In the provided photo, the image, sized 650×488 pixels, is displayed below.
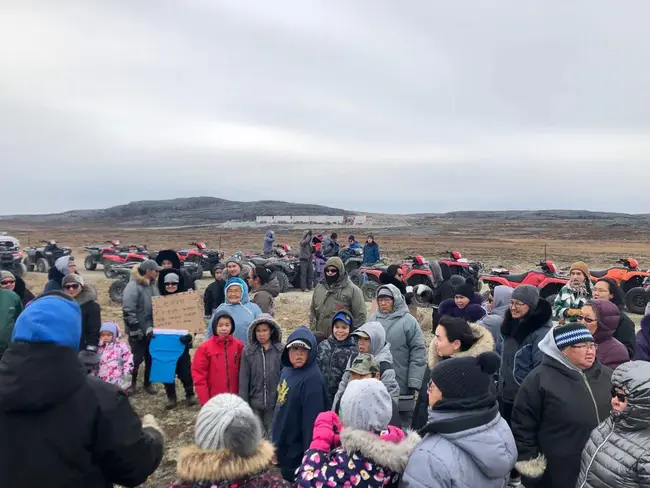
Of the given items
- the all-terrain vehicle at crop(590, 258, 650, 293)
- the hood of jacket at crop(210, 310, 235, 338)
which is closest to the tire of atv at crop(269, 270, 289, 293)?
the all-terrain vehicle at crop(590, 258, 650, 293)

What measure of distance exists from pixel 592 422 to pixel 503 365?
4.08 feet

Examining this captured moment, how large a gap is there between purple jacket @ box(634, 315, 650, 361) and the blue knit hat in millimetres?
3843

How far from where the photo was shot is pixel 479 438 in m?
1.88

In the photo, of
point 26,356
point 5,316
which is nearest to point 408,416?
point 26,356

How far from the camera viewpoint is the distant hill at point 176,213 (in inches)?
3627

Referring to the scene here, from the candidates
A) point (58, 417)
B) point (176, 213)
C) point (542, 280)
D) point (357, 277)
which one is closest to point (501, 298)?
point (58, 417)

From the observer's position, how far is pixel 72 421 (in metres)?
1.76

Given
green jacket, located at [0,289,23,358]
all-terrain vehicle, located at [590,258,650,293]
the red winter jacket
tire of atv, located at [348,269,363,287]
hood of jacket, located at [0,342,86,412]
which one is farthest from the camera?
tire of atv, located at [348,269,363,287]

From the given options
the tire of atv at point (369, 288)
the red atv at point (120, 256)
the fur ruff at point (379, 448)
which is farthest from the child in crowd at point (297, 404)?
the red atv at point (120, 256)

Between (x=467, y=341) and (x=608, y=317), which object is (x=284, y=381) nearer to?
(x=467, y=341)

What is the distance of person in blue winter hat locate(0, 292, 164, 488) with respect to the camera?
1742 mm

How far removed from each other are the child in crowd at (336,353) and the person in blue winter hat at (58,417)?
6.33 ft

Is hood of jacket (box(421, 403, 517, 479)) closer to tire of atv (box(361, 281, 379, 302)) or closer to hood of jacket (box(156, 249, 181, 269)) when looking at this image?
hood of jacket (box(156, 249, 181, 269))

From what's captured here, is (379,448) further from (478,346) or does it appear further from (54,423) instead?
(478,346)
